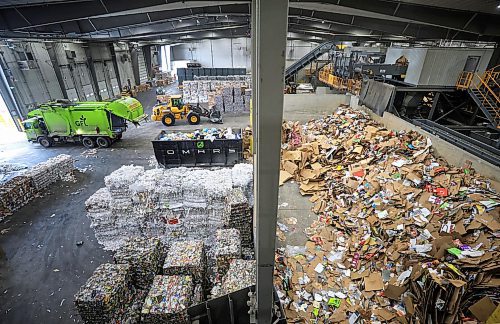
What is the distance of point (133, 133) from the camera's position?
14016 mm

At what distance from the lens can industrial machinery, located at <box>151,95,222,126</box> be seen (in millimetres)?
14750

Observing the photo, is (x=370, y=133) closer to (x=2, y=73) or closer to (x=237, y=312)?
(x=237, y=312)

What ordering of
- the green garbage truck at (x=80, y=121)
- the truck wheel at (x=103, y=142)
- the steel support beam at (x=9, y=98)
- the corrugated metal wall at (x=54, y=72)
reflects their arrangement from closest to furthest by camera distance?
the green garbage truck at (x=80, y=121), the truck wheel at (x=103, y=142), the steel support beam at (x=9, y=98), the corrugated metal wall at (x=54, y=72)

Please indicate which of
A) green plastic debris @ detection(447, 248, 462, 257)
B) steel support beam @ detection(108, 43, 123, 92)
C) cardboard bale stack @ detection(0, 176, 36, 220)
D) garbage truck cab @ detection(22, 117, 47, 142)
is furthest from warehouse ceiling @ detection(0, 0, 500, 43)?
steel support beam @ detection(108, 43, 123, 92)

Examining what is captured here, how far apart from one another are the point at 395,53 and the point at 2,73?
2312 centimetres

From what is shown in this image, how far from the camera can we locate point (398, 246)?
4730 millimetres

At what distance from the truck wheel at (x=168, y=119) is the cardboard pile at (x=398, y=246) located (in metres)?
10.2

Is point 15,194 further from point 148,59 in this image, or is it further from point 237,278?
point 148,59

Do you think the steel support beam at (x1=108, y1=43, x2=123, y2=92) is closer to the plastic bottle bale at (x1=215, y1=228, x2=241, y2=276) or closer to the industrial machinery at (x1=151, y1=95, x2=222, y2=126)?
the industrial machinery at (x1=151, y1=95, x2=222, y2=126)

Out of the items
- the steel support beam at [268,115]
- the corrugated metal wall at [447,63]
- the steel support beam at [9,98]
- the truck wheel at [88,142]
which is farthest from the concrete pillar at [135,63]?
the steel support beam at [268,115]

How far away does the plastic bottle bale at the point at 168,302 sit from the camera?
3.56 meters

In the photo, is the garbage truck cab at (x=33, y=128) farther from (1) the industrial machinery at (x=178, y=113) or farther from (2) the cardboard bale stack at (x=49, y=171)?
(1) the industrial machinery at (x=178, y=113)

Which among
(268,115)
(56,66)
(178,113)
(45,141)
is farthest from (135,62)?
(268,115)

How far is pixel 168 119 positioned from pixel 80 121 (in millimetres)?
4519
